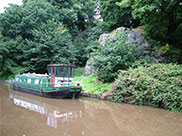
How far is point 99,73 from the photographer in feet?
38.2

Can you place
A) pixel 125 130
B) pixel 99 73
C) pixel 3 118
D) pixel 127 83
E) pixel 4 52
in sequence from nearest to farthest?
1. pixel 125 130
2. pixel 3 118
3. pixel 127 83
4. pixel 99 73
5. pixel 4 52

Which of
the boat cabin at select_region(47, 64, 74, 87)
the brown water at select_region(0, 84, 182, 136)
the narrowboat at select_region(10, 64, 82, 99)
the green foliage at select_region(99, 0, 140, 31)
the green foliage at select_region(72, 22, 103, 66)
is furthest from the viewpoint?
the green foliage at select_region(72, 22, 103, 66)

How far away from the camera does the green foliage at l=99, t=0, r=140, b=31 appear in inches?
621

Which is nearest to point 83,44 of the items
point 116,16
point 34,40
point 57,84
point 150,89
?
point 34,40

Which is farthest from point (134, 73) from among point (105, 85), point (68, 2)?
point (68, 2)

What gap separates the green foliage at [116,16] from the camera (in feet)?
51.8

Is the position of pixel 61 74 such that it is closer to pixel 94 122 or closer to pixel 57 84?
pixel 57 84

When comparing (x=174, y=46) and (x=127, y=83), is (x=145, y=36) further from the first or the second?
(x=127, y=83)

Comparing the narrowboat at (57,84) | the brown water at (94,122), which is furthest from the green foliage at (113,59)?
the brown water at (94,122)

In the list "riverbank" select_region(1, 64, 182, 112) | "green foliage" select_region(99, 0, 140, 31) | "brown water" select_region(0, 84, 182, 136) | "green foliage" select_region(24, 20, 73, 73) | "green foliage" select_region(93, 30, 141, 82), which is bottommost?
"brown water" select_region(0, 84, 182, 136)

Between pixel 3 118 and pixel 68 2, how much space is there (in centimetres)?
2401

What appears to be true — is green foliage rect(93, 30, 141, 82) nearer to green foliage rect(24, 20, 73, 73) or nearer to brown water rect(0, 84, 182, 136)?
brown water rect(0, 84, 182, 136)

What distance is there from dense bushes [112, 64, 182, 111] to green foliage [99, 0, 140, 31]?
8547mm

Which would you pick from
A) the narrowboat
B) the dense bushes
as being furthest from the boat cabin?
the dense bushes
